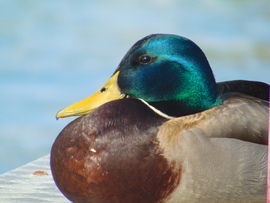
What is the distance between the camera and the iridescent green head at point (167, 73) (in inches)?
128

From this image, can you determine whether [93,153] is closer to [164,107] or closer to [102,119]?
[102,119]

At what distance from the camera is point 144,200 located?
119 inches

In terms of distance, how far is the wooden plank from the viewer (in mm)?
3672

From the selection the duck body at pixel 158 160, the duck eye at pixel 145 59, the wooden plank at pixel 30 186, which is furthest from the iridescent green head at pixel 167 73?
the wooden plank at pixel 30 186

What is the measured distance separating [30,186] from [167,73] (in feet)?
3.82

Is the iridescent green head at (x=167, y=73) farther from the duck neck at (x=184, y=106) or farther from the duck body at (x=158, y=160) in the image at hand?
the duck body at (x=158, y=160)

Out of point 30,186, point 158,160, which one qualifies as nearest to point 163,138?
point 158,160

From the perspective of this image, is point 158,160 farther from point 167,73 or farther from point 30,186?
point 30,186

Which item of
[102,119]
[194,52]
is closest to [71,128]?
[102,119]

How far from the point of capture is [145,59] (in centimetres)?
326

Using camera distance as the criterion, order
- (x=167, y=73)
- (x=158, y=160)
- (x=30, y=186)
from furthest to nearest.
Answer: (x=30, y=186)
(x=167, y=73)
(x=158, y=160)

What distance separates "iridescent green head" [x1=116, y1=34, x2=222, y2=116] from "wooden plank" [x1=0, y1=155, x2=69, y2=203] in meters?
0.79

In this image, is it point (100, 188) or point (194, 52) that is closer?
point (100, 188)

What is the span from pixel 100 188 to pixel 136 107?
40cm
